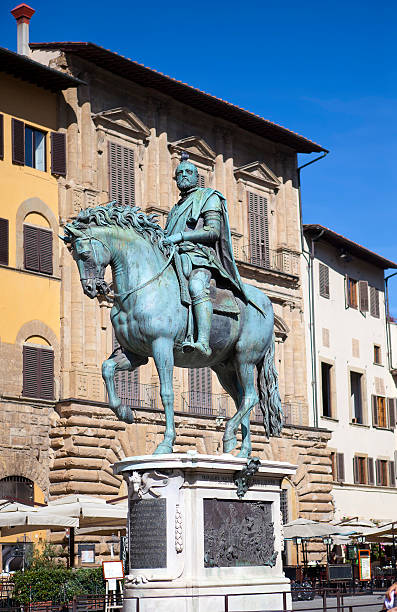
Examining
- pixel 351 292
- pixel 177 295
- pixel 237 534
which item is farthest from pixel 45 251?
pixel 237 534

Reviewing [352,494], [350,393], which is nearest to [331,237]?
[350,393]

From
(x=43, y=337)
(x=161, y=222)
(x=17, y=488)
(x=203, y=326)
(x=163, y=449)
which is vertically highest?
(x=161, y=222)

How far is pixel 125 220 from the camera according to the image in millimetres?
11898

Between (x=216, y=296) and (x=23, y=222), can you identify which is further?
(x=23, y=222)

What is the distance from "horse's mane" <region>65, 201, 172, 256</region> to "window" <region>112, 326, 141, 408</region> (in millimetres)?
19088

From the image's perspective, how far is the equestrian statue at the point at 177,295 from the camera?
1154cm

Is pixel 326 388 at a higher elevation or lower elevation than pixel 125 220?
higher

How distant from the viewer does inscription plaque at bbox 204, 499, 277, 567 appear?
1131cm

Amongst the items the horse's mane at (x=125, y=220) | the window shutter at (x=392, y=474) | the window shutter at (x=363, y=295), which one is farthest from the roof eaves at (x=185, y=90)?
the horse's mane at (x=125, y=220)

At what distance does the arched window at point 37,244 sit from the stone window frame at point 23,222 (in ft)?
0.29

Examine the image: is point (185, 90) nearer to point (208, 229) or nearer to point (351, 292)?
point (351, 292)

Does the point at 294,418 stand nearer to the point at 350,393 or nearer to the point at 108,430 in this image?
the point at 350,393

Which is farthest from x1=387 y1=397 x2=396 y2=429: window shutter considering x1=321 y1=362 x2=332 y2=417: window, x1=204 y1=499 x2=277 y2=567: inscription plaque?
x1=204 y1=499 x2=277 y2=567: inscription plaque

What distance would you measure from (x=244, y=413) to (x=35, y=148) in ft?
64.0
